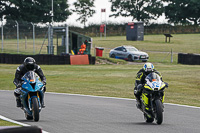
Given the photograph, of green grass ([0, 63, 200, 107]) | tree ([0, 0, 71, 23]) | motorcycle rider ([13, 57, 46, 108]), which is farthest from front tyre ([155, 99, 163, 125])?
tree ([0, 0, 71, 23])

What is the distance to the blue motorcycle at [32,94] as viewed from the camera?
8.61 m

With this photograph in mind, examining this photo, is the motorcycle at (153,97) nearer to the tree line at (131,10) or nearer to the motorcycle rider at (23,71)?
the motorcycle rider at (23,71)

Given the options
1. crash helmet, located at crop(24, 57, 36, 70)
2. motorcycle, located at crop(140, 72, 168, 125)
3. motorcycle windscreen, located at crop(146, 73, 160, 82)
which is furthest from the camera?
crash helmet, located at crop(24, 57, 36, 70)

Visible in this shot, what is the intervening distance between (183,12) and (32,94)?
73.9 meters

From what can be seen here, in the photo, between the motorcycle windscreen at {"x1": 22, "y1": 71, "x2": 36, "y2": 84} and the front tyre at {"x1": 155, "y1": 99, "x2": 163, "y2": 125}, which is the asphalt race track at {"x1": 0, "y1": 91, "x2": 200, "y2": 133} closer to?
the front tyre at {"x1": 155, "y1": 99, "x2": 163, "y2": 125}

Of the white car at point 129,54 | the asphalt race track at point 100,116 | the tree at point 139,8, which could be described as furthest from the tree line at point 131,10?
the asphalt race track at point 100,116

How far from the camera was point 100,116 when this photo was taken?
32.0 ft

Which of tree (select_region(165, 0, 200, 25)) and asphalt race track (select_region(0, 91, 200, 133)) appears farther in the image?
tree (select_region(165, 0, 200, 25))

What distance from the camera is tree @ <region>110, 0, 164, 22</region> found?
3275 inches

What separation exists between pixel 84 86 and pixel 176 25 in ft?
204

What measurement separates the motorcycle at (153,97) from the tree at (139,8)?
2943 inches

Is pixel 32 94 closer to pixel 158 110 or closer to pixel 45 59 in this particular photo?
pixel 158 110

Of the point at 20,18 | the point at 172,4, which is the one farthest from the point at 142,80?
the point at 172,4

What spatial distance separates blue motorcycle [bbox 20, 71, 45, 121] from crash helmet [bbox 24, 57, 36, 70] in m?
0.24
